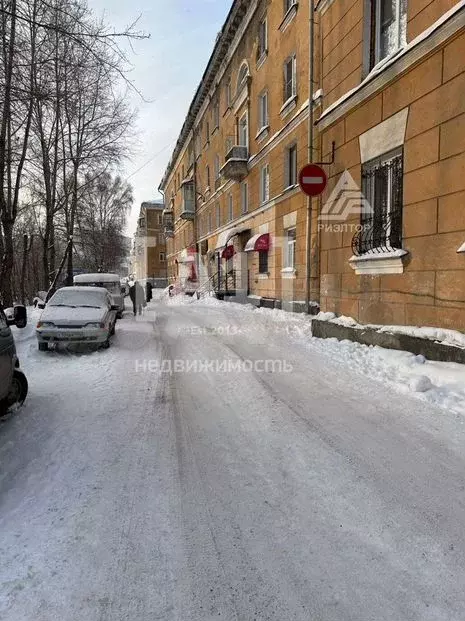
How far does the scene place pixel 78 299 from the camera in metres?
10.0

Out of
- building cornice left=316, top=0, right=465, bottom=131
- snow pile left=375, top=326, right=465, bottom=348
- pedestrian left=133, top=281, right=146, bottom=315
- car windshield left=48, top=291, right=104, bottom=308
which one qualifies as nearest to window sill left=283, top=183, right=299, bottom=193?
building cornice left=316, top=0, right=465, bottom=131

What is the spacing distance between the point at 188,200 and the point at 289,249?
21.6 meters

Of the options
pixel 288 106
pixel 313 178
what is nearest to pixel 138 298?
pixel 288 106

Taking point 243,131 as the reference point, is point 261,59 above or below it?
above

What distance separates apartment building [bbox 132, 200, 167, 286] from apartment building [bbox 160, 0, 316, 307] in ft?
114

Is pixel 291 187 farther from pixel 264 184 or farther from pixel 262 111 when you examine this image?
pixel 262 111

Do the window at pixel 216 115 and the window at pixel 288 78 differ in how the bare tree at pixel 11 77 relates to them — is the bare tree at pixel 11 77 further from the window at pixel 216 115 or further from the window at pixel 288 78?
the window at pixel 216 115

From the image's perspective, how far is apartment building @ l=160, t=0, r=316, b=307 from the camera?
14250 mm

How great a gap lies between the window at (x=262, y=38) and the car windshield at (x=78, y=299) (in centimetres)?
1299

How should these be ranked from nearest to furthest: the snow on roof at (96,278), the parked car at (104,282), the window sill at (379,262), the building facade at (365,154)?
1. the building facade at (365,154)
2. the window sill at (379,262)
3. the parked car at (104,282)
4. the snow on roof at (96,278)

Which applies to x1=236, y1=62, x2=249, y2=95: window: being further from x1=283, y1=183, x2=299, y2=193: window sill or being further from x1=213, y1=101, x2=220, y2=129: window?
x1=283, y1=183, x2=299, y2=193: window sill

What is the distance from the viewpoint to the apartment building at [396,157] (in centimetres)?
588

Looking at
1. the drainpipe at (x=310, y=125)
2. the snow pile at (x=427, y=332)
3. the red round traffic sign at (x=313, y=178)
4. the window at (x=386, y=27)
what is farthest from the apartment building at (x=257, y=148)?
the snow pile at (x=427, y=332)

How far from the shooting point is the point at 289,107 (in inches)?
580
